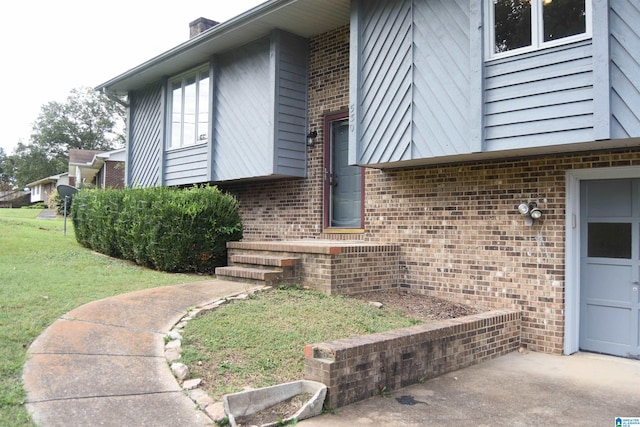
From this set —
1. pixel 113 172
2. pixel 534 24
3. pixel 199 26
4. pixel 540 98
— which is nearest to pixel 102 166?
pixel 113 172

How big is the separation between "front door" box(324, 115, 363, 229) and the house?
29 mm

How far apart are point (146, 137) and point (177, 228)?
19.2 feet

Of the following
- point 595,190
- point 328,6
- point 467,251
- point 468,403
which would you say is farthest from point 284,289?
point 328,6

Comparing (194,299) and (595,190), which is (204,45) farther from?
(595,190)

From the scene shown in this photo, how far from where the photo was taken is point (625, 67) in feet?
16.5

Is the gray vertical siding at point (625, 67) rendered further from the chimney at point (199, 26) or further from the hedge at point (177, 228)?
the chimney at point (199, 26)

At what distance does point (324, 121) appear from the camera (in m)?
9.52

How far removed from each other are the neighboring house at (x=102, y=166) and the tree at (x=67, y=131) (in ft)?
56.2

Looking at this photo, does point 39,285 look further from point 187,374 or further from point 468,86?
point 468,86

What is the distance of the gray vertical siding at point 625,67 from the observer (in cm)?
496

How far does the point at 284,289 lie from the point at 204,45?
589 cm

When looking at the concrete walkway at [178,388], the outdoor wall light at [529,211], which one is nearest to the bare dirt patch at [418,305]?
the concrete walkway at [178,388]

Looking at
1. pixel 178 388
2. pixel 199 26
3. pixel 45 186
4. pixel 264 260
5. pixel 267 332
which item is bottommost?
pixel 178 388

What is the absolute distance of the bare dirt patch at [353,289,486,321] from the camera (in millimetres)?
6305
